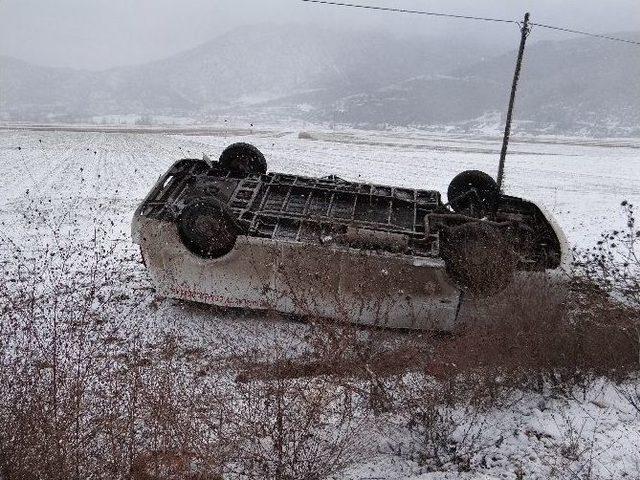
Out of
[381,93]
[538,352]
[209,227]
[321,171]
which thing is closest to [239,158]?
[209,227]

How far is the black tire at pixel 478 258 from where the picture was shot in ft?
16.4

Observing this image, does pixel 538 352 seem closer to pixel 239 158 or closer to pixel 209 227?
pixel 209 227

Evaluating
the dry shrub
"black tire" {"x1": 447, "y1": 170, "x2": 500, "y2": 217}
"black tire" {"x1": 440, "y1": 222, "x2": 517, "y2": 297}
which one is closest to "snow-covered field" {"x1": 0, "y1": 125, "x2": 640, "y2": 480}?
the dry shrub

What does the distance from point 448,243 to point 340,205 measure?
164cm

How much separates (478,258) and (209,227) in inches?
112

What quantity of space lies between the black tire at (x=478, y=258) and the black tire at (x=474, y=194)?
1262 mm

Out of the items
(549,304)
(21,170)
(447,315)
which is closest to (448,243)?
(447,315)

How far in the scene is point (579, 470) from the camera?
3197 millimetres

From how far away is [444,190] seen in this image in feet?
48.3

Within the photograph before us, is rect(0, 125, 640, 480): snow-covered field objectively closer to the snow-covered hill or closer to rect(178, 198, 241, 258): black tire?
rect(178, 198, 241, 258): black tire

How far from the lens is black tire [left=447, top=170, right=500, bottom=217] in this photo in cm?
674

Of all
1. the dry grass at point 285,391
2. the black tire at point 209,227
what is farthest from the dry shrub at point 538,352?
the black tire at point 209,227

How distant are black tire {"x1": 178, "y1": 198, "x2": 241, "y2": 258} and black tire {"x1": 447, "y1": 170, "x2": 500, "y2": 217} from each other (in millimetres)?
3081

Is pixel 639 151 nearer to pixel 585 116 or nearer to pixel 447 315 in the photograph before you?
pixel 447 315
